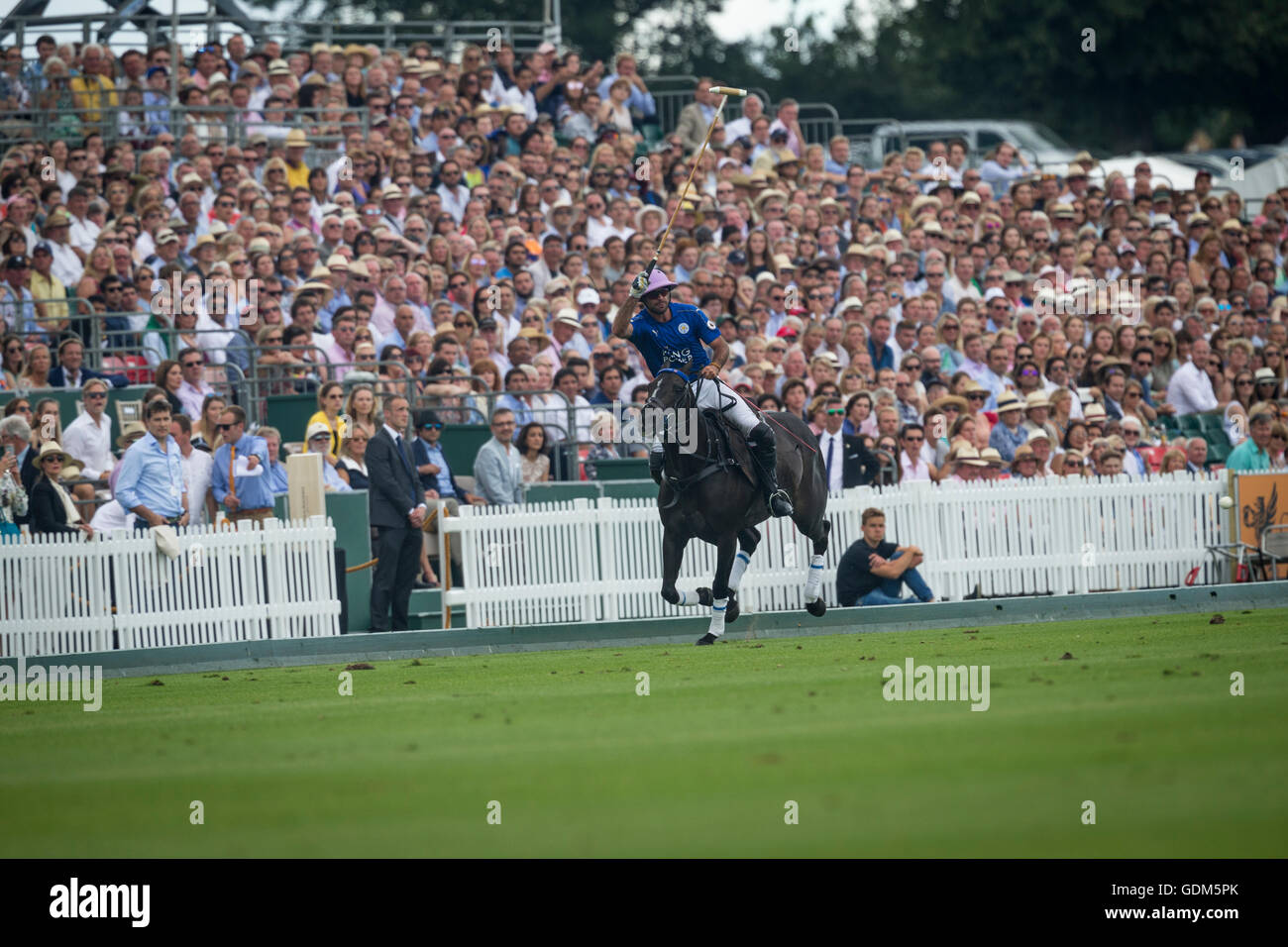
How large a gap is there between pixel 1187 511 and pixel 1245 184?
80.8ft

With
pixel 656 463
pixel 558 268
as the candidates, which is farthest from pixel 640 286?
pixel 558 268

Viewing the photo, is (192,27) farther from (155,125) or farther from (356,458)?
(356,458)

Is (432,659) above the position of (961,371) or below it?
below

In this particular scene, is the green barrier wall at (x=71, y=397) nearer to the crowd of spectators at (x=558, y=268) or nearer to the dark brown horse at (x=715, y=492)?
the crowd of spectators at (x=558, y=268)

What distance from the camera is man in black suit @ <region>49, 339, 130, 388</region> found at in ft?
67.5

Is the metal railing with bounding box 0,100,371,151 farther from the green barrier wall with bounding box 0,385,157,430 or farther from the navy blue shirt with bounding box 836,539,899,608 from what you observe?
the navy blue shirt with bounding box 836,539,899,608

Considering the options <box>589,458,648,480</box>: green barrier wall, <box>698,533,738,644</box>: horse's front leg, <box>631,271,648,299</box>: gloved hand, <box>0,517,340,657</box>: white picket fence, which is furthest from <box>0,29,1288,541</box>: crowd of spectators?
<box>631,271,648,299</box>: gloved hand

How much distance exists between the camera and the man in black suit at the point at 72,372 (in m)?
20.6

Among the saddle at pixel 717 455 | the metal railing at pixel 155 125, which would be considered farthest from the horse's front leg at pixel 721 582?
the metal railing at pixel 155 125

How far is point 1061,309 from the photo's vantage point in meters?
28.8

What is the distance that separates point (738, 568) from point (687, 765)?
27.5ft

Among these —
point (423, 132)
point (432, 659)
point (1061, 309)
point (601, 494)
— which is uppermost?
point (423, 132)
